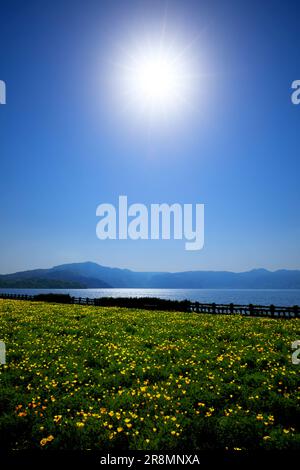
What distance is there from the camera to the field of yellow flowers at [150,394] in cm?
579

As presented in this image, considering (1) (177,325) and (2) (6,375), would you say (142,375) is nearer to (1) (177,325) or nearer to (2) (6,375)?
(2) (6,375)

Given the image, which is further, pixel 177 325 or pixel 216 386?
pixel 177 325

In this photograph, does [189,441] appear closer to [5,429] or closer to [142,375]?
[142,375]

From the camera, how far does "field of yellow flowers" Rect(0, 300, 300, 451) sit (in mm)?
5789

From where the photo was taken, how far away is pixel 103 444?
5613 mm

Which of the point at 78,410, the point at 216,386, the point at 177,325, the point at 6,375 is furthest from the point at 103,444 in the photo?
the point at 177,325

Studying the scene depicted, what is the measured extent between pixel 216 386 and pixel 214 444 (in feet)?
7.71

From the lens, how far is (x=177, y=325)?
1659 cm

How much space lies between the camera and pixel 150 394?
750 cm

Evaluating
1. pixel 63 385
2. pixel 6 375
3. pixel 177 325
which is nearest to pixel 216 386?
pixel 63 385
